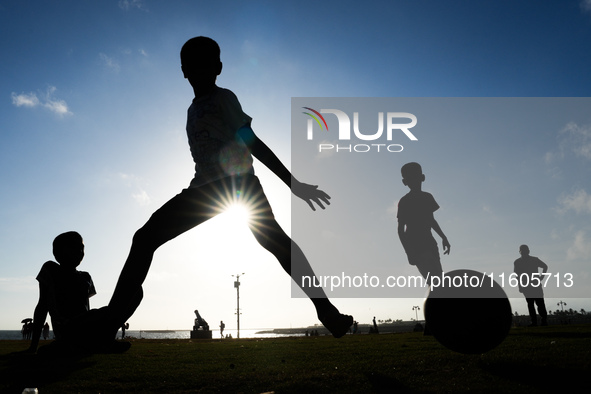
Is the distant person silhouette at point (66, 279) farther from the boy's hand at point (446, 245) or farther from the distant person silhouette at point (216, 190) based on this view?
the boy's hand at point (446, 245)

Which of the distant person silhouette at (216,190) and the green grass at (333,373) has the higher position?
the distant person silhouette at (216,190)

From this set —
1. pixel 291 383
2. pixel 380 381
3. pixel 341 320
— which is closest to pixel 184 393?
pixel 291 383

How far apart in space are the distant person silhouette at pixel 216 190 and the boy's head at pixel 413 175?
569 centimetres

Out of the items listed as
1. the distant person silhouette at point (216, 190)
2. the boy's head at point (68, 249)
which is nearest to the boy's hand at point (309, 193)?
the distant person silhouette at point (216, 190)

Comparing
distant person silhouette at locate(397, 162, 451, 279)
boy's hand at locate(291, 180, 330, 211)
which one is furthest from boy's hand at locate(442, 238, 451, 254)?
boy's hand at locate(291, 180, 330, 211)

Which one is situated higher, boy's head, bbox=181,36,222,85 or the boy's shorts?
boy's head, bbox=181,36,222,85

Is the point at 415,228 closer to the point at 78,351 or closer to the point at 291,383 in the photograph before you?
the point at 291,383

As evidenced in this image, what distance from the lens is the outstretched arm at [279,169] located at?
3625 mm

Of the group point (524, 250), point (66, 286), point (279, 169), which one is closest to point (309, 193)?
point (279, 169)

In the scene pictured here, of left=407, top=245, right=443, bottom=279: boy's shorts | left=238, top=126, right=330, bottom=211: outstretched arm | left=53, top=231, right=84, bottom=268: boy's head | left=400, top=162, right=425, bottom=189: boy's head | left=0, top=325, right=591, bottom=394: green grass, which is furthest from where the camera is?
left=400, top=162, right=425, bottom=189: boy's head

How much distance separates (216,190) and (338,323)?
4.91ft

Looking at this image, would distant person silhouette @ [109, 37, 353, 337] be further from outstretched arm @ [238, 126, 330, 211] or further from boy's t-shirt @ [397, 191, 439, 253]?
boy's t-shirt @ [397, 191, 439, 253]

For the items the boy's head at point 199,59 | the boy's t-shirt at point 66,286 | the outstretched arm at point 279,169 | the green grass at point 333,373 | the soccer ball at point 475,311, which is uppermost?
the boy's head at point 199,59

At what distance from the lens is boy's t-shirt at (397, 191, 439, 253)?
8523 millimetres
